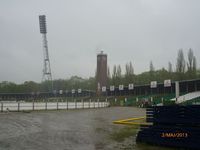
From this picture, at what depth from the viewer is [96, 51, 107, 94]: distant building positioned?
94500 mm

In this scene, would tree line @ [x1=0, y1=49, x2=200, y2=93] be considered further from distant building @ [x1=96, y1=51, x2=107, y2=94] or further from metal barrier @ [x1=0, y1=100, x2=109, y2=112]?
metal barrier @ [x1=0, y1=100, x2=109, y2=112]

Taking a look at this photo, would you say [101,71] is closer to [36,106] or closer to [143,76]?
[143,76]

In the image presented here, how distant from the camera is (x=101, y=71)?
3706 inches

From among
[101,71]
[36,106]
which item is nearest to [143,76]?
[101,71]

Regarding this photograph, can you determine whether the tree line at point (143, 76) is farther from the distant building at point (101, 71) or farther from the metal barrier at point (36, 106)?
the metal barrier at point (36, 106)

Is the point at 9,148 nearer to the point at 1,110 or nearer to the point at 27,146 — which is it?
the point at 27,146

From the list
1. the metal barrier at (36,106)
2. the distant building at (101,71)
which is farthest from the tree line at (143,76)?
the metal barrier at (36,106)

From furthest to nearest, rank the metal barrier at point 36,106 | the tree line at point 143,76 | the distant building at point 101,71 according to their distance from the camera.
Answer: the distant building at point 101,71 → the tree line at point 143,76 → the metal barrier at point 36,106

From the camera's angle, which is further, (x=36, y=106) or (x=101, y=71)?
(x=101, y=71)

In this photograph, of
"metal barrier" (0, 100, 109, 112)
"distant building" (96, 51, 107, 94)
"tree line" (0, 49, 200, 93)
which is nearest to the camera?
"metal barrier" (0, 100, 109, 112)

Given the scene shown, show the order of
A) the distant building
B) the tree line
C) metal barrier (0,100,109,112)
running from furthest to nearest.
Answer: the distant building, the tree line, metal barrier (0,100,109,112)

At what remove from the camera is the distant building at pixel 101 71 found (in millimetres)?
94500

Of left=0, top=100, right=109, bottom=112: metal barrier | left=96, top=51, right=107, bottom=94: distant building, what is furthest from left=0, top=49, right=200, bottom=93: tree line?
left=0, top=100, right=109, bottom=112: metal barrier

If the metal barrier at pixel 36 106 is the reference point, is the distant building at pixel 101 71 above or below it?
above
